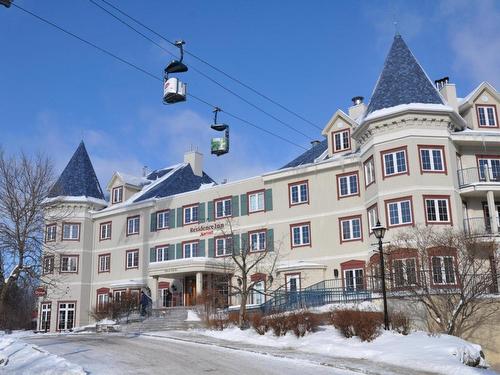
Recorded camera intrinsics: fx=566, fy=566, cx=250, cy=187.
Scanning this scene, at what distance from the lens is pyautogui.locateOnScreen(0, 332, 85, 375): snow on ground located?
13695mm

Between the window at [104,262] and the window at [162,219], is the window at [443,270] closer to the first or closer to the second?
the window at [162,219]

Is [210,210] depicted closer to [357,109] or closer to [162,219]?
[162,219]

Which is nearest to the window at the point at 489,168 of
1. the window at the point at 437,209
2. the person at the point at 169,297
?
the window at the point at 437,209

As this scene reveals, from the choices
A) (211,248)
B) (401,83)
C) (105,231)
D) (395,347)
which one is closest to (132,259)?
(105,231)

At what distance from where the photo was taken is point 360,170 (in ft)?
109

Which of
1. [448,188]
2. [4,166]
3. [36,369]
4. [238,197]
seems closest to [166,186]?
[238,197]

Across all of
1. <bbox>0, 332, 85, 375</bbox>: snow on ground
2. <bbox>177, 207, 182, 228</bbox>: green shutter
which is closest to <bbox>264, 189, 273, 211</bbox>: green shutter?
<bbox>177, 207, 182, 228</bbox>: green shutter

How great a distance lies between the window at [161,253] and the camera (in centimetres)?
4184

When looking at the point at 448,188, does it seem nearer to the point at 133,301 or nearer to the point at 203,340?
the point at 203,340

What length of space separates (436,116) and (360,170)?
17.9 feet

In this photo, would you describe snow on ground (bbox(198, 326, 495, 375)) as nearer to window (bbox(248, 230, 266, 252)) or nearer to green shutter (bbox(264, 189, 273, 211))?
window (bbox(248, 230, 266, 252))

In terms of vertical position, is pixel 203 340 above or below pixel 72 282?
below

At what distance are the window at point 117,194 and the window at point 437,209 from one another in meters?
27.3

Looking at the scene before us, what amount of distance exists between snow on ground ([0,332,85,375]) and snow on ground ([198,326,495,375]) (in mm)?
7783
